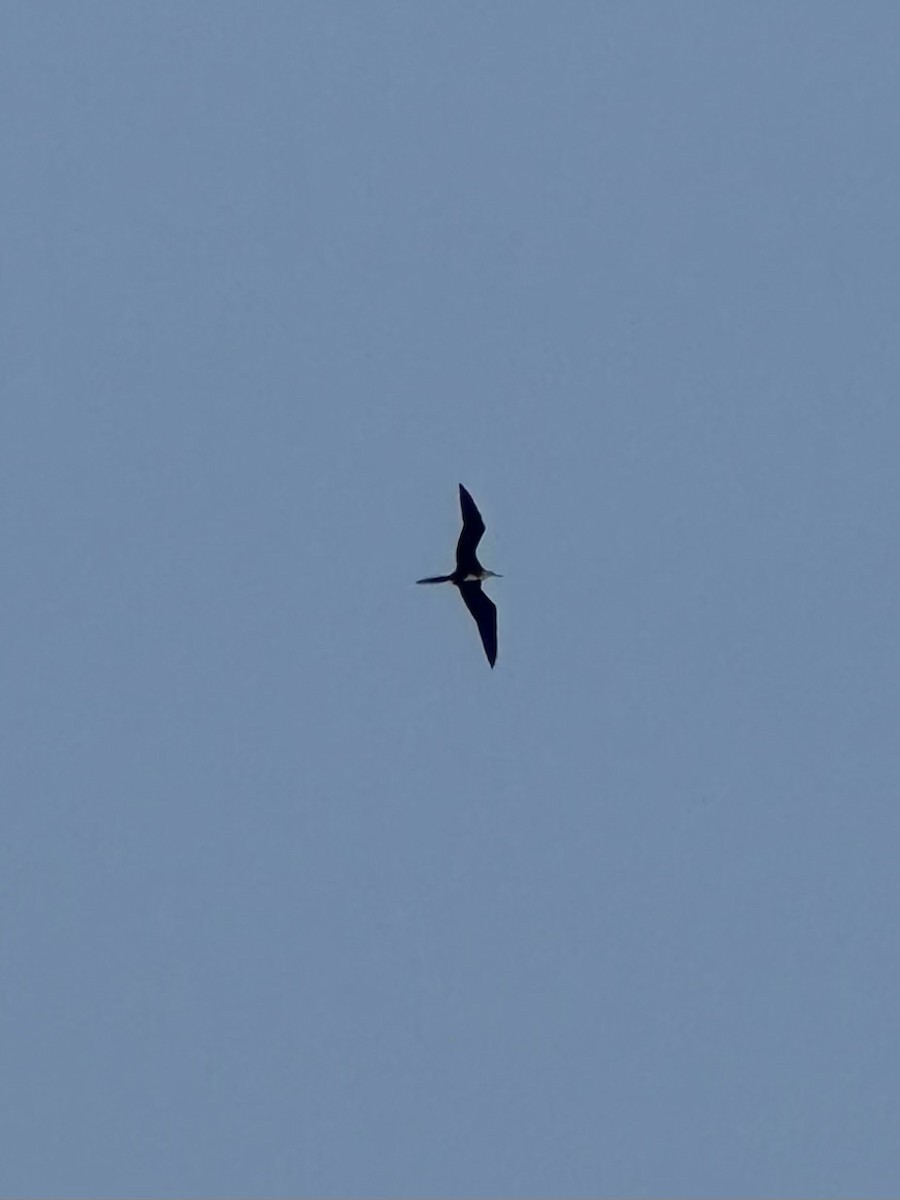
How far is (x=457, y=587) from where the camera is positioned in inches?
5379

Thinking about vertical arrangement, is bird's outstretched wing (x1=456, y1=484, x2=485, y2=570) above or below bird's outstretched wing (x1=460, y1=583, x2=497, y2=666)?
above

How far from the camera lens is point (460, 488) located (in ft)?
443

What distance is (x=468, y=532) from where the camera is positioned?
13550cm

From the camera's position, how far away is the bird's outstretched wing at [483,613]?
136 m

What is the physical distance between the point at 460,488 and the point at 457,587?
8.71 feet

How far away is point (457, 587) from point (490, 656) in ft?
5.39

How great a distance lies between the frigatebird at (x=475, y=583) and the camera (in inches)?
5344

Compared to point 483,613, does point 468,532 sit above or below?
above

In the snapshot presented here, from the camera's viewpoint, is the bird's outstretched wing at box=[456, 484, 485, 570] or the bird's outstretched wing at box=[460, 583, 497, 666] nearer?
the bird's outstretched wing at box=[456, 484, 485, 570]

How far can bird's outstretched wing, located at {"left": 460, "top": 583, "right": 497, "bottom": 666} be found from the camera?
136500 millimetres

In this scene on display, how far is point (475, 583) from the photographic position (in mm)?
136500

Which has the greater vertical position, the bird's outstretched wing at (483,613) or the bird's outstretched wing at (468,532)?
the bird's outstretched wing at (468,532)

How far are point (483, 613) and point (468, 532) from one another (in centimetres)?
209

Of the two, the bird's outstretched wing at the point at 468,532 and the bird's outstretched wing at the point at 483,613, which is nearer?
the bird's outstretched wing at the point at 468,532
